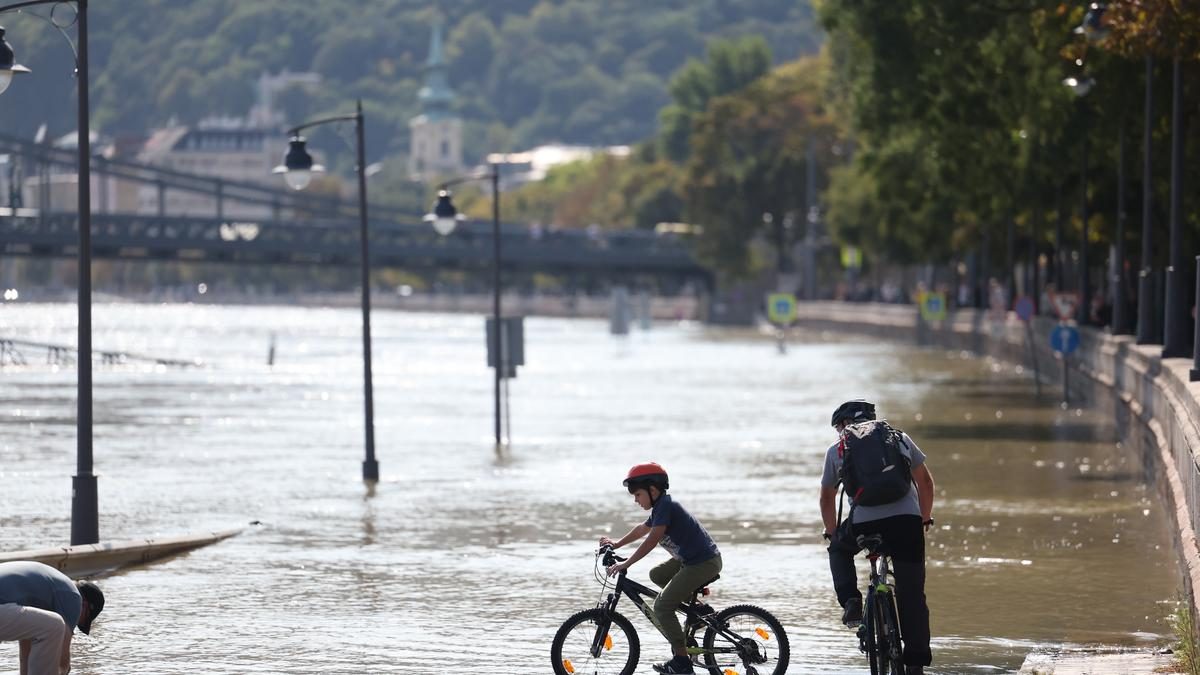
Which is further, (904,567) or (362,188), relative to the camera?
(362,188)

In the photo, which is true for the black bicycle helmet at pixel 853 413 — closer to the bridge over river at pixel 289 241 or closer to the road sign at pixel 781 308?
the road sign at pixel 781 308

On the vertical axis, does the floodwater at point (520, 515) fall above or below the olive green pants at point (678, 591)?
below

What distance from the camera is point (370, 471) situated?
32656 mm

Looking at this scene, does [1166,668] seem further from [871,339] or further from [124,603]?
[871,339]

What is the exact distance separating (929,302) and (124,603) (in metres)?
69.2

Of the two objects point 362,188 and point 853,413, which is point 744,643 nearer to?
point 853,413

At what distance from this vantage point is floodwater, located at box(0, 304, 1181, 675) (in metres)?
17.3

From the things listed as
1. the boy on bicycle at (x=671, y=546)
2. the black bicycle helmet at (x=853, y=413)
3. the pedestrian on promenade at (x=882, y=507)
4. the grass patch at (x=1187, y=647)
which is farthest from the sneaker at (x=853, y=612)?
the grass patch at (x=1187, y=647)

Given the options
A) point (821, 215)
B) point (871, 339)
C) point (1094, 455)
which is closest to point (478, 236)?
point (821, 215)

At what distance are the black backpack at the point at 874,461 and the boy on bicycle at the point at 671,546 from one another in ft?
3.50

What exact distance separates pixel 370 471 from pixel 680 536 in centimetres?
1897

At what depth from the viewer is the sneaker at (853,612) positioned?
13.4 meters

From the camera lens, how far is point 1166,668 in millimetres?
14117

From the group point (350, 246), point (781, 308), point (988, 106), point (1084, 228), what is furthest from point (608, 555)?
point (350, 246)
